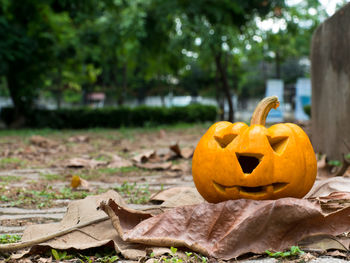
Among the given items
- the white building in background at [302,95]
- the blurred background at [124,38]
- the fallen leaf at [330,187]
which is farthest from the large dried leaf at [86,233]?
the white building in background at [302,95]

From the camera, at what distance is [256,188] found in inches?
86.4

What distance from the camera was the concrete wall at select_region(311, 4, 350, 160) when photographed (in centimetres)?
427

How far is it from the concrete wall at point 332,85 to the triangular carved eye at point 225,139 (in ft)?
7.75

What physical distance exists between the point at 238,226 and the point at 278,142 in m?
0.68

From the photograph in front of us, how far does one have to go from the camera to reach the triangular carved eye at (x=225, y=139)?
2.23 meters

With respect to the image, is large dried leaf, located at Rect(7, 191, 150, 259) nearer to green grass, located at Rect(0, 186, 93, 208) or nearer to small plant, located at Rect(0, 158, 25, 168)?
green grass, located at Rect(0, 186, 93, 208)

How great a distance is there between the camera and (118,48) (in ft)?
49.0

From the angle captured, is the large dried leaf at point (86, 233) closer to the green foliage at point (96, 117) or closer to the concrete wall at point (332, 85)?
the concrete wall at point (332, 85)

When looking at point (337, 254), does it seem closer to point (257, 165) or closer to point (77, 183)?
point (257, 165)

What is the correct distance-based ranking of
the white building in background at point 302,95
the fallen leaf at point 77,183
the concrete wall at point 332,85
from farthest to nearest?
the white building in background at point 302,95 → the concrete wall at point 332,85 → the fallen leaf at point 77,183

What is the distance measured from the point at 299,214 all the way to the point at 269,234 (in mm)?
145

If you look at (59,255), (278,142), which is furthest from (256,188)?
(59,255)

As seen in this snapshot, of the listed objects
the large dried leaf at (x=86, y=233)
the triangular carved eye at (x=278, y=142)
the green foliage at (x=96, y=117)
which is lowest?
the green foliage at (x=96, y=117)

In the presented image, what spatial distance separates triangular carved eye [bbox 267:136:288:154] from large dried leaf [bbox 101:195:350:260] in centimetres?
46
